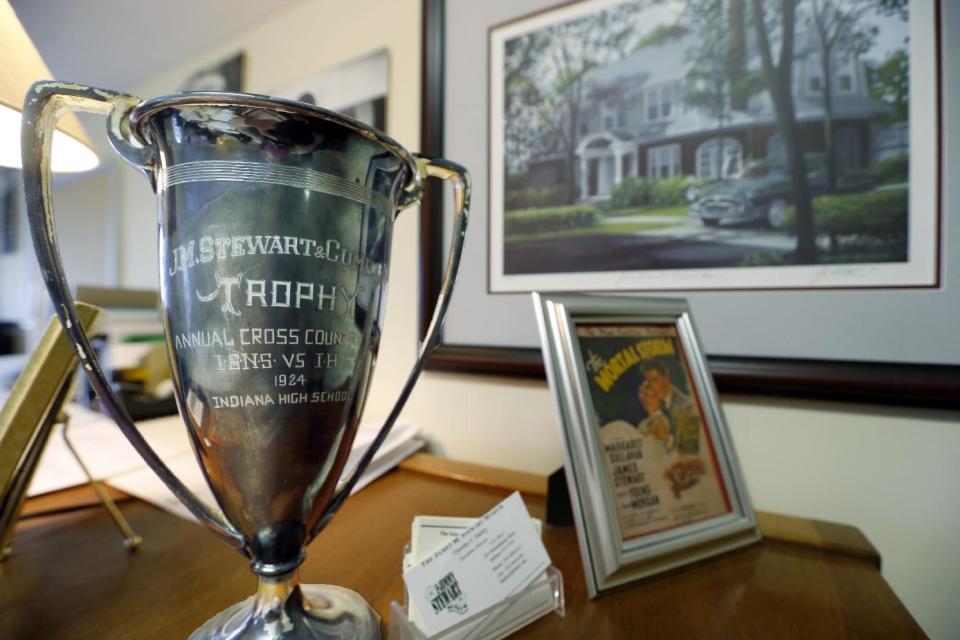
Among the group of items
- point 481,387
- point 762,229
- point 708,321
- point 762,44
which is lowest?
point 481,387

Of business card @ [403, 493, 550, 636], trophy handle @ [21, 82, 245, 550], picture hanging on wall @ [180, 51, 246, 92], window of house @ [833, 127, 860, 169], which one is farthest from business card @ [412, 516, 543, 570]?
picture hanging on wall @ [180, 51, 246, 92]

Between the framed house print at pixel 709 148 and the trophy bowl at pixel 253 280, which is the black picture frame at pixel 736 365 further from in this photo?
the trophy bowl at pixel 253 280

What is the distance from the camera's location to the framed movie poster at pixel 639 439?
1.13 feet

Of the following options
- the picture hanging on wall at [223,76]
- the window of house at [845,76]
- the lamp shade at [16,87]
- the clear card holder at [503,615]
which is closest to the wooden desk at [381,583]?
the clear card holder at [503,615]

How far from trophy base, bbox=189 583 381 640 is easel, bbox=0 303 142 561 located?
0.61 ft

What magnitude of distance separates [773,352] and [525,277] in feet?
1.08

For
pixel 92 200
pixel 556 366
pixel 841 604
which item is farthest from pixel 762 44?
pixel 92 200

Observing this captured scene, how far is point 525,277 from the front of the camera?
653mm

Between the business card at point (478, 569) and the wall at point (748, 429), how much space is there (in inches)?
13.6

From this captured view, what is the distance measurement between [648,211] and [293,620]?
0.56m

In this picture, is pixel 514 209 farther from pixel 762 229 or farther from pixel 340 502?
pixel 340 502

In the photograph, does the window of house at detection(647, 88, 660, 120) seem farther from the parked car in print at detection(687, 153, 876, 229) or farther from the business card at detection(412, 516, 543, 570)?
the business card at detection(412, 516, 543, 570)

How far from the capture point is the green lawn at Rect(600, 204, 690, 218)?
550mm

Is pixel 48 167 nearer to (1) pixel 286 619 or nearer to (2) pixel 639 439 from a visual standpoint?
(1) pixel 286 619
